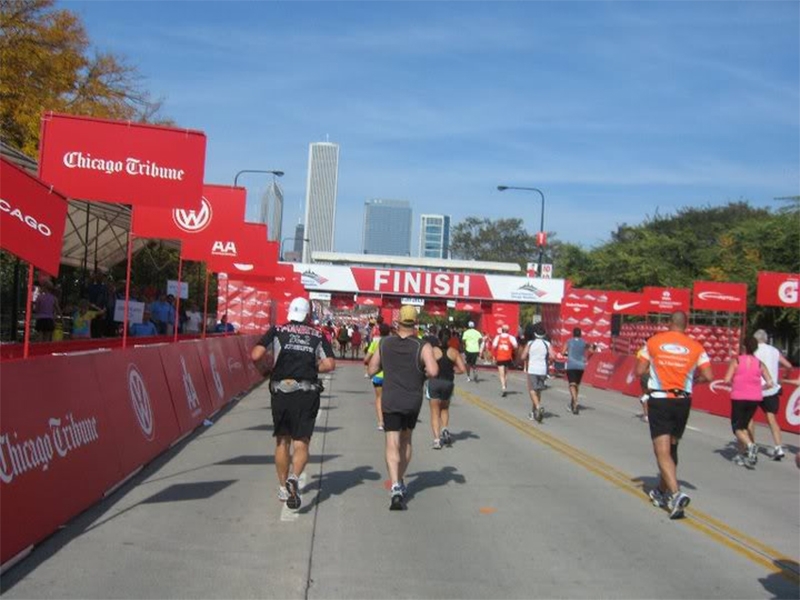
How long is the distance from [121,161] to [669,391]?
7.26 m

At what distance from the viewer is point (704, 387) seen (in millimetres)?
23156

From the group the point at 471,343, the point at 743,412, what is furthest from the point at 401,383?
the point at 471,343

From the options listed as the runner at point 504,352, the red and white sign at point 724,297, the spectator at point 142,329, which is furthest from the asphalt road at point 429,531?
the red and white sign at point 724,297

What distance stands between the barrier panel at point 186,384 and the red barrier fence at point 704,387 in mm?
10830

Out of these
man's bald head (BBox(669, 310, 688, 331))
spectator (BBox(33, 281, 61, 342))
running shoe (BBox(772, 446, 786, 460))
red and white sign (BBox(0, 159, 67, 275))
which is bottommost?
running shoe (BBox(772, 446, 786, 460))

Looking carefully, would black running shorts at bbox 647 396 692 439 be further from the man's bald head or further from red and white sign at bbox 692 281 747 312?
red and white sign at bbox 692 281 747 312

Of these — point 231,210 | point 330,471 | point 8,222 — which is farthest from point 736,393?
point 231,210

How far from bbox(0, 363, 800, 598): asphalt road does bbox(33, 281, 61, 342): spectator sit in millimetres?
4840

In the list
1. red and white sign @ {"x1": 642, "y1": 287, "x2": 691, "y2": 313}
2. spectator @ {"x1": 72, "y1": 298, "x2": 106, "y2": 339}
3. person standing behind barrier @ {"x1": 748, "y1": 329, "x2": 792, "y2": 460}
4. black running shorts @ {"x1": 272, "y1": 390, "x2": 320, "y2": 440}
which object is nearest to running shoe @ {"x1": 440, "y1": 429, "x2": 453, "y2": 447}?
person standing behind barrier @ {"x1": 748, "y1": 329, "x2": 792, "y2": 460}

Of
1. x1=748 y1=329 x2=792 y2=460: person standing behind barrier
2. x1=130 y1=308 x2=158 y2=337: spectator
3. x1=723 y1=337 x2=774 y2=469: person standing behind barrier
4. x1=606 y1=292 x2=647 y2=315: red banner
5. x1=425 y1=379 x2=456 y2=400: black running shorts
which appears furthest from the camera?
x1=606 y1=292 x2=647 y2=315: red banner

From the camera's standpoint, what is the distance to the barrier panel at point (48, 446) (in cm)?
614

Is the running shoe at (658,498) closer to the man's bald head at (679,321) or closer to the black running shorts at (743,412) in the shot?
the man's bald head at (679,321)

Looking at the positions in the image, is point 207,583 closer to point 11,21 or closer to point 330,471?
point 330,471

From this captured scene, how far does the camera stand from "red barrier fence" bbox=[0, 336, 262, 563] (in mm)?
6219
